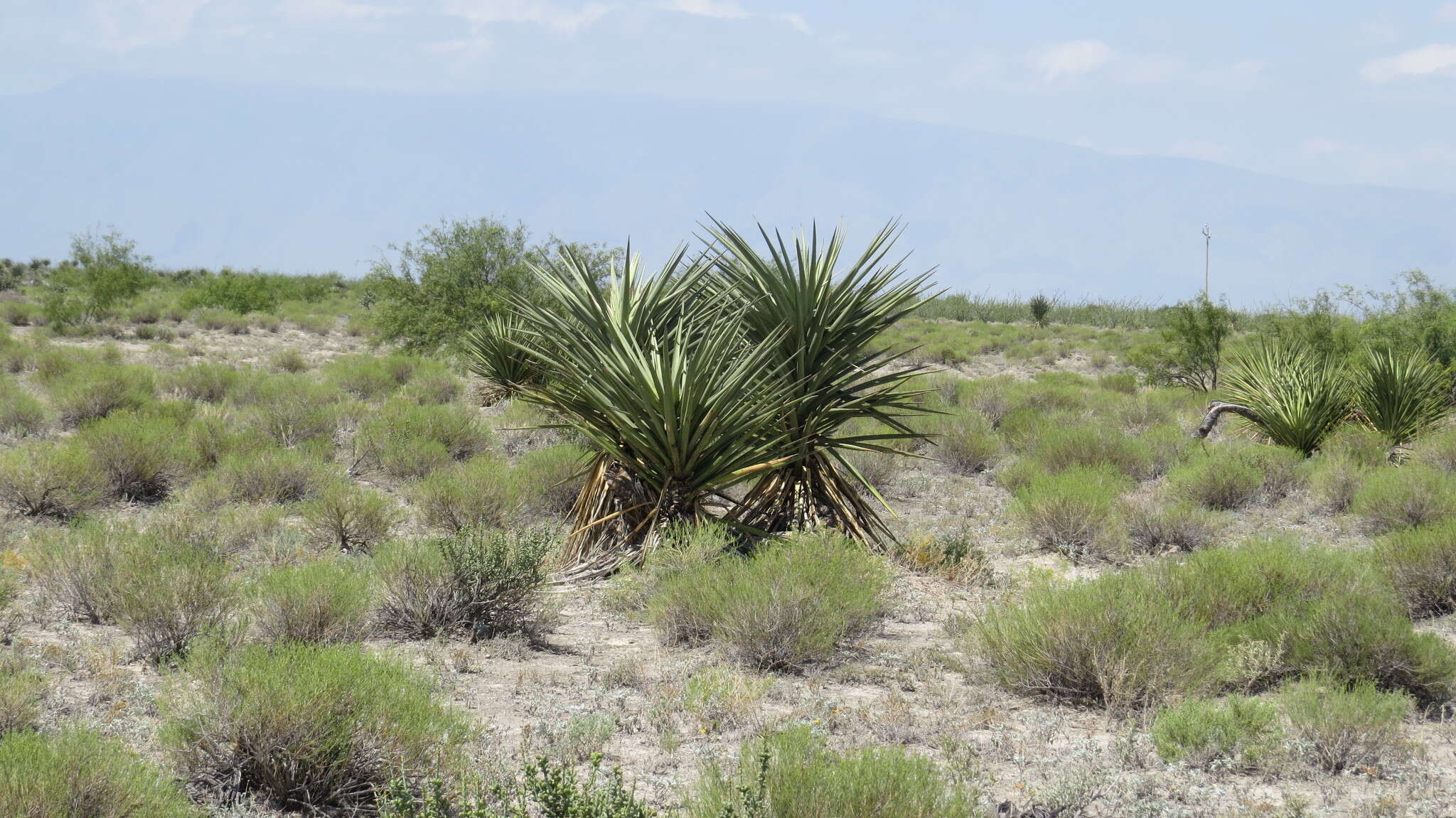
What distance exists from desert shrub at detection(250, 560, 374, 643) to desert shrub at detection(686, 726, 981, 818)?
3058 millimetres

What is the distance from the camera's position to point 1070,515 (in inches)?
392

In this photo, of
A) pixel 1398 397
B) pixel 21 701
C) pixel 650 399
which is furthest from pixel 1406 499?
pixel 21 701

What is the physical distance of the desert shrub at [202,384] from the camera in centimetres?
1700

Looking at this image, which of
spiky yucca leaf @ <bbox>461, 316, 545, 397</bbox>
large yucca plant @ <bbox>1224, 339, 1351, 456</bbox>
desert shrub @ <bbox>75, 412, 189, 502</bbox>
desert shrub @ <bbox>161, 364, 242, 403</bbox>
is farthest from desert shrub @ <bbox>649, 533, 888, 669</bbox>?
desert shrub @ <bbox>161, 364, 242, 403</bbox>

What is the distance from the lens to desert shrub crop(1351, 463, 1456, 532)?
9797mm

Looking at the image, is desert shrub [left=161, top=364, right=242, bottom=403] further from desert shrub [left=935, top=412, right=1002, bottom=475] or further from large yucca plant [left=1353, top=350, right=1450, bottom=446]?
large yucca plant [left=1353, top=350, right=1450, bottom=446]

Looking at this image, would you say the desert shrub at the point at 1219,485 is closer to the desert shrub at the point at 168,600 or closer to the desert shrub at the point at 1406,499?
the desert shrub at the point at 1406,499

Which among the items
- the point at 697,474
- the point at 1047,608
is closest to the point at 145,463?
the point at 697,474

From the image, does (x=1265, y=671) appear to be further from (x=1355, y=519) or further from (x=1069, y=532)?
(x=1355, y=519)

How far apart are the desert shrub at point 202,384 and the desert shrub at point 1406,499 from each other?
1573 cm

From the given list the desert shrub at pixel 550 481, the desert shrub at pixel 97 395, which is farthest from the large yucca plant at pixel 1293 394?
the desert shrub at pixel 97 395

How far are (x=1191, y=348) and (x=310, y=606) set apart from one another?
18.9 metres

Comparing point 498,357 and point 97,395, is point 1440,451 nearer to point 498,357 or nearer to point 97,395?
point 498,357

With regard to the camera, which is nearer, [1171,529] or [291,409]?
[1171,529]
